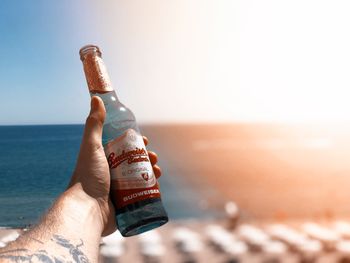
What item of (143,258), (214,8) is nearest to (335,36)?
(214,8)

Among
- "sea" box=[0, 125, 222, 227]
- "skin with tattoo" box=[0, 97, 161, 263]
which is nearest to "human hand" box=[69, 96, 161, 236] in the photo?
"skin with tattoo" box=[0, 97, 161, 263]

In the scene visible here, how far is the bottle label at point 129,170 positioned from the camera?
1.01 m

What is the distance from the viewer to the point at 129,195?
1.02 meters

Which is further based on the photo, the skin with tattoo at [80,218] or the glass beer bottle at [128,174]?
the glass beer bottle at [128,174]

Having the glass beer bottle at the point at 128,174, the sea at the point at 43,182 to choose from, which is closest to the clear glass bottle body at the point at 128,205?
the glass beer bottle at the point at 128,174

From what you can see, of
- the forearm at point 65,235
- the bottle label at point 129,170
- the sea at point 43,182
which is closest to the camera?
the forearm at point 65,235

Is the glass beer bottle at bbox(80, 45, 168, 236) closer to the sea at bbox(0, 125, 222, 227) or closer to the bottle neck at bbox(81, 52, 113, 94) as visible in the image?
the bottle neck at bbox(81, 52, 113, 94)

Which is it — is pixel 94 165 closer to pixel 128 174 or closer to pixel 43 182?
pixel 128 174

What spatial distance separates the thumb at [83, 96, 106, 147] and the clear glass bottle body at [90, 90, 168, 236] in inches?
1.3

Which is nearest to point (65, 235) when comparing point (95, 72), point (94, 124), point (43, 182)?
point (94, 124)

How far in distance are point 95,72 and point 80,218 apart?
31cm

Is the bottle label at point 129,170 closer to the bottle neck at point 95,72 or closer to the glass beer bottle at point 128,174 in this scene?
the glass beer bottle at point 128,174

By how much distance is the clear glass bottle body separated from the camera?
104 cm

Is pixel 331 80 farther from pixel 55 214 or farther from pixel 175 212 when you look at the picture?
pixel 55 214
